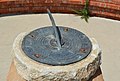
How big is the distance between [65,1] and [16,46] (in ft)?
8.49

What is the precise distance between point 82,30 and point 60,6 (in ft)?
2.51

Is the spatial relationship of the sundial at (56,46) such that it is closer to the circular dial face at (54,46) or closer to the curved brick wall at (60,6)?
the circular dial face at (54,46)

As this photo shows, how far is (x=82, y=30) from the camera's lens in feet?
18.6

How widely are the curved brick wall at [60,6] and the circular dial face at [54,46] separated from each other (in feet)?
6.93

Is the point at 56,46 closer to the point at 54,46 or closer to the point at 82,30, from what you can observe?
the point at 54,46

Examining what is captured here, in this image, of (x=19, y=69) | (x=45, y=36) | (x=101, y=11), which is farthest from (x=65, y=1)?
(x=19, y=69)

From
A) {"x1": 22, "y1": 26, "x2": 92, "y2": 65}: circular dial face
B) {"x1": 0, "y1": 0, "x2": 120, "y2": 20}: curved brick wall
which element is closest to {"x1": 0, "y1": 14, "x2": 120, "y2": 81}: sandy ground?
{"x1": 0, "y1": 0, "x2": 120, "y2": 20}: curved brick wall

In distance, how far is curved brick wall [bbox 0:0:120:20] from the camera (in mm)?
5918

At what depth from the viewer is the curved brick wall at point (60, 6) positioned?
5.92 meters

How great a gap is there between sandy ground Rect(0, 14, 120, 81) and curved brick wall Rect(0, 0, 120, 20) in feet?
0.40

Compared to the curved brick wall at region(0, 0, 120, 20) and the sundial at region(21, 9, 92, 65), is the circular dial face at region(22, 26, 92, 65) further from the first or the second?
the curved brick wall at region(0, 0, 120, 20)

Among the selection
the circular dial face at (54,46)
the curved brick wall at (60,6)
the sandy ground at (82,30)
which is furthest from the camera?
the curved brick wall at (60,6)

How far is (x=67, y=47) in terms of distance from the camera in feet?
12.1

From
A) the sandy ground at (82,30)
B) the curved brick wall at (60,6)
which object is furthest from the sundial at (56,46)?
the curved brick wall at (60,6)
